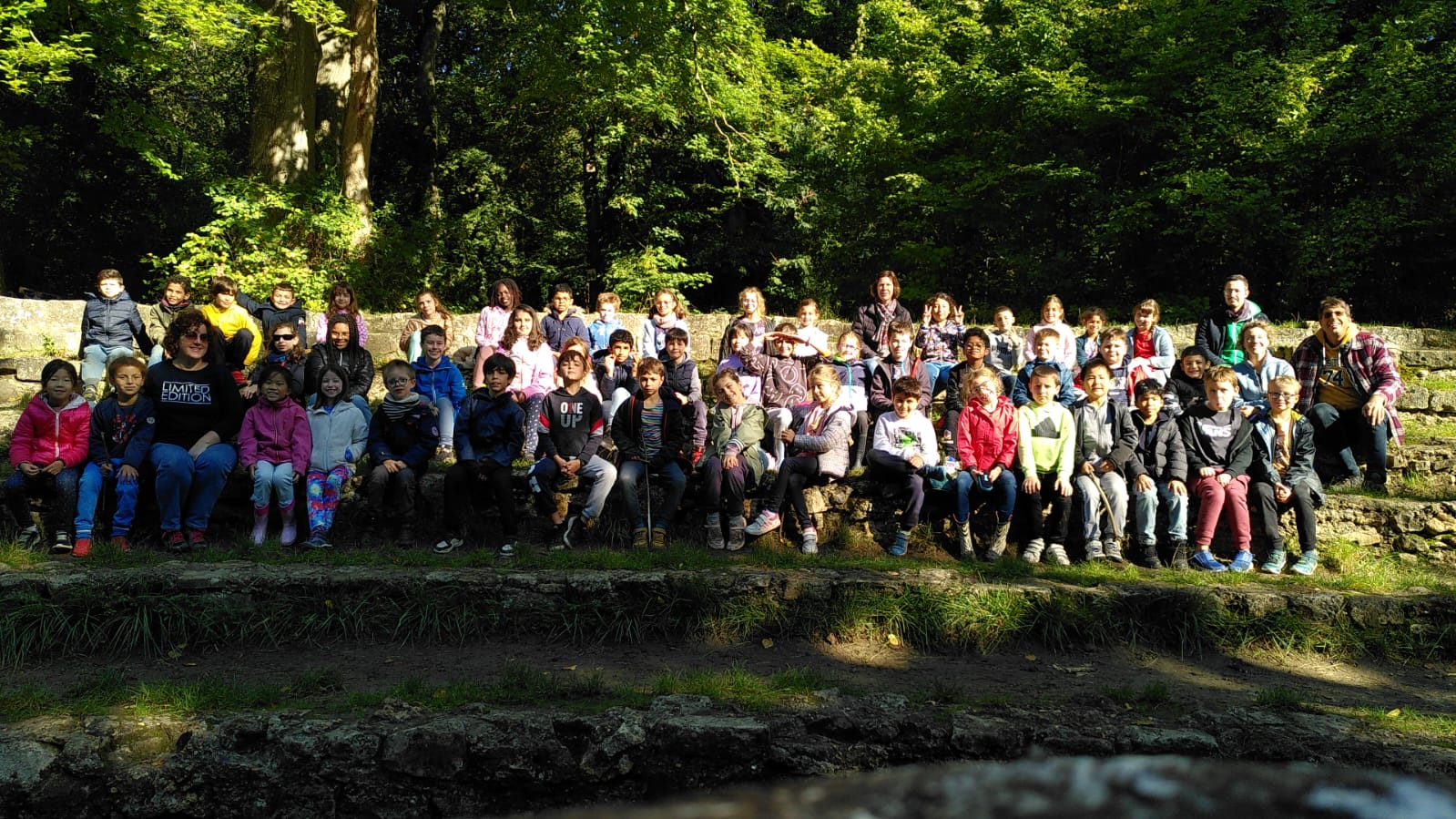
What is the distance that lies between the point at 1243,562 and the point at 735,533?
3.57m

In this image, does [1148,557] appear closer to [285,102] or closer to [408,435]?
[408,435]

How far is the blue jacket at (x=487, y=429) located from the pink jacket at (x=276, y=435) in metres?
1.09

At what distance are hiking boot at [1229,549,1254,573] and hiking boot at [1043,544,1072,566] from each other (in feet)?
3.60

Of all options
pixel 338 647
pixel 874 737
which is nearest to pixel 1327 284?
pixel 874 737

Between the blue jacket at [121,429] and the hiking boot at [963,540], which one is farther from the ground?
the blue jacket at [121,429]

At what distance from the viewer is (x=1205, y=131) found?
15.1 meters

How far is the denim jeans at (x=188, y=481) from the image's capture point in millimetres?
6703

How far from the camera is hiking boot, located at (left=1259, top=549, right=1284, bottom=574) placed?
22.3 feet

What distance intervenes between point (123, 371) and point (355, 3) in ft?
29.5

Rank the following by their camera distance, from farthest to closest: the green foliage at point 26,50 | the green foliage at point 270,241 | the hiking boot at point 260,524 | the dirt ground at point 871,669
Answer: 1. the green foliage at point 270,241
2. the green foliage at point 26,50
3. the hiking boot at point 260,524
4. the dirt ground at point 871,669

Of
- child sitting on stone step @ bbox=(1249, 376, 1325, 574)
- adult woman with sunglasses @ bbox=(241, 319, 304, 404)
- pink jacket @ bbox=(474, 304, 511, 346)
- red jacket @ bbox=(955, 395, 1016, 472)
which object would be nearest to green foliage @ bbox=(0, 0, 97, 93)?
adult woman with sunglasses @ bbox=(241, 319, 304, 404)

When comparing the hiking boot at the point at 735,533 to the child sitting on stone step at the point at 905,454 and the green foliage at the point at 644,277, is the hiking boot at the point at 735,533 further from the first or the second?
the green foliage at the point at 644,277

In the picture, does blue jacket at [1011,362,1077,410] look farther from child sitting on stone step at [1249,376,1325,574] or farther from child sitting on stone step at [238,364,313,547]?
child sitting on stone step at [238,364,313,547]

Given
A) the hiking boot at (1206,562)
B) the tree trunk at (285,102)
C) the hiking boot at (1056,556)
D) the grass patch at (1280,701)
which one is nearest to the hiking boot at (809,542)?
the hiking boot at (1056,556)
